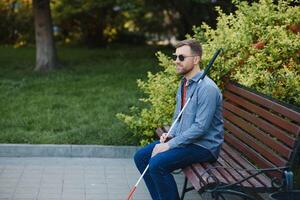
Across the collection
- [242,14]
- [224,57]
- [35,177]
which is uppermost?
[242,14]

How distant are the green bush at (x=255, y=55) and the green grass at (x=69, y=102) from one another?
3.39 feet

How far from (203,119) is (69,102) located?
577 cm

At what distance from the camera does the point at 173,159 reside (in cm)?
523

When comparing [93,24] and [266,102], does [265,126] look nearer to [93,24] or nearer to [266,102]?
[266,102]

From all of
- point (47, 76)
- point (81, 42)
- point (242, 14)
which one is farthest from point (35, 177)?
point (81, 42)

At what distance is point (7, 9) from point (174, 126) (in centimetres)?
2347

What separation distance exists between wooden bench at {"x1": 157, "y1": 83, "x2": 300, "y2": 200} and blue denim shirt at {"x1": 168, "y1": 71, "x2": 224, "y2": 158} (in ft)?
0.72

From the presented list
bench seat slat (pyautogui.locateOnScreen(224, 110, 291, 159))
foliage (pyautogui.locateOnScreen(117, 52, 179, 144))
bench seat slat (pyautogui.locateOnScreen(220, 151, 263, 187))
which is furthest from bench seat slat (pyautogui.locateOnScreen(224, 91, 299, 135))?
foliage (pyautogui.locateOnScreen(117, 52, 179, 144))

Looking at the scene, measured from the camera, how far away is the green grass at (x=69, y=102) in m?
8.50

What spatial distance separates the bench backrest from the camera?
4824 millimetres

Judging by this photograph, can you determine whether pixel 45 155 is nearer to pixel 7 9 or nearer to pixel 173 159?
pixel 173 159

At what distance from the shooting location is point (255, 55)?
7.00 metres

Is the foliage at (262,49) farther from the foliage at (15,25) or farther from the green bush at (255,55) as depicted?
the foliage at (15,25)

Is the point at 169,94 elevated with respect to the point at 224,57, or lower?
lower
